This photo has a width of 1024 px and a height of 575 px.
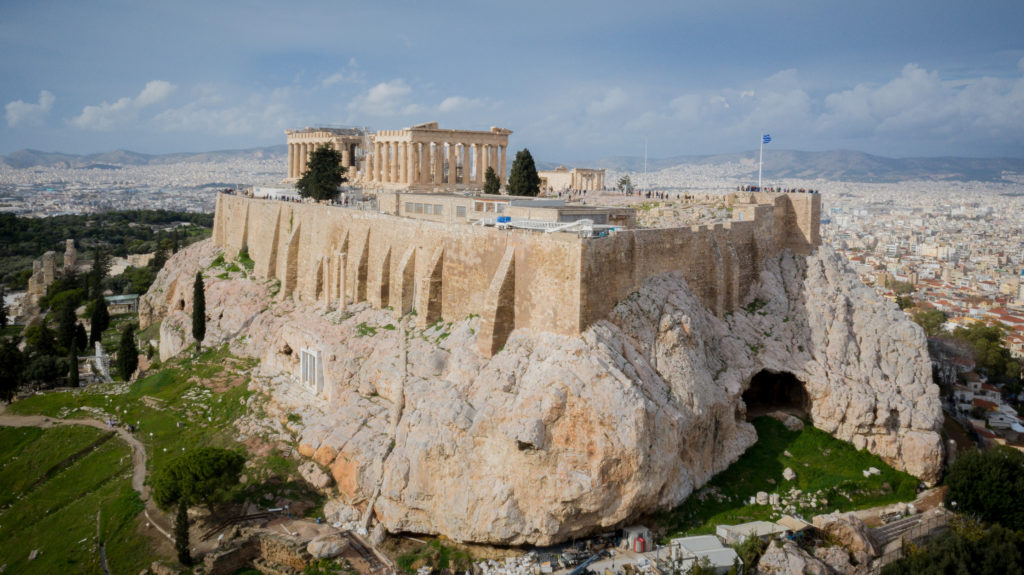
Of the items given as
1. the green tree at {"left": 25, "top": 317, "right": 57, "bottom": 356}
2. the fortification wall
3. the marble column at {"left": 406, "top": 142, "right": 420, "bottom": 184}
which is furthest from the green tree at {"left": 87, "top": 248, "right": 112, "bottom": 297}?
the marble column at {"left": 406, "top": 142, "right": 420, "bottom": 184}

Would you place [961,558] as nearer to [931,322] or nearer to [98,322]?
[931,322]

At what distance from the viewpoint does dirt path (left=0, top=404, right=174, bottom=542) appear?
26.8 m

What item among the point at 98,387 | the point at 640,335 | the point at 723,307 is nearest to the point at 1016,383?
the point at 723,307

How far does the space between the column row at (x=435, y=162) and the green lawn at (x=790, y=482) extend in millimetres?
27551

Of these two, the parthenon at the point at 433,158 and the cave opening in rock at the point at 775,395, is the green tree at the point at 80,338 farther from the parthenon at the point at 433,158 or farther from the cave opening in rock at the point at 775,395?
the cave opening in rock at the point at 775,395

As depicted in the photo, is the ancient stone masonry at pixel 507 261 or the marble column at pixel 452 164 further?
the marble column at pixel 452 164

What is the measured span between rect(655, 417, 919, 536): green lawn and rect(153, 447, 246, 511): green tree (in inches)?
602

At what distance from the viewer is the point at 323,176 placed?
47406 mm

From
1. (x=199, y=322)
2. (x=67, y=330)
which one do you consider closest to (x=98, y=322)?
(x=67, y=330)

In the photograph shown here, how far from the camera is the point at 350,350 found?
103ft

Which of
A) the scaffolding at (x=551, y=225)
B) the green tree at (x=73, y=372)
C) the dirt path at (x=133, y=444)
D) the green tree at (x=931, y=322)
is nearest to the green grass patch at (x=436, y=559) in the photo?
the dirt path at (x=133, y=444)

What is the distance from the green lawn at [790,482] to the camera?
24.9 metres

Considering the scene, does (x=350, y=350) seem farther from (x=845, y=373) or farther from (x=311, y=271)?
(x=845, y=373)

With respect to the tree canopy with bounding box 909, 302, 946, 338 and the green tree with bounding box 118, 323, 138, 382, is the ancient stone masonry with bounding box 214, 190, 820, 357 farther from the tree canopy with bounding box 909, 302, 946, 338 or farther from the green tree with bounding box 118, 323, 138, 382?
the tree canopy with bounding box 909, 302, 946, 338
